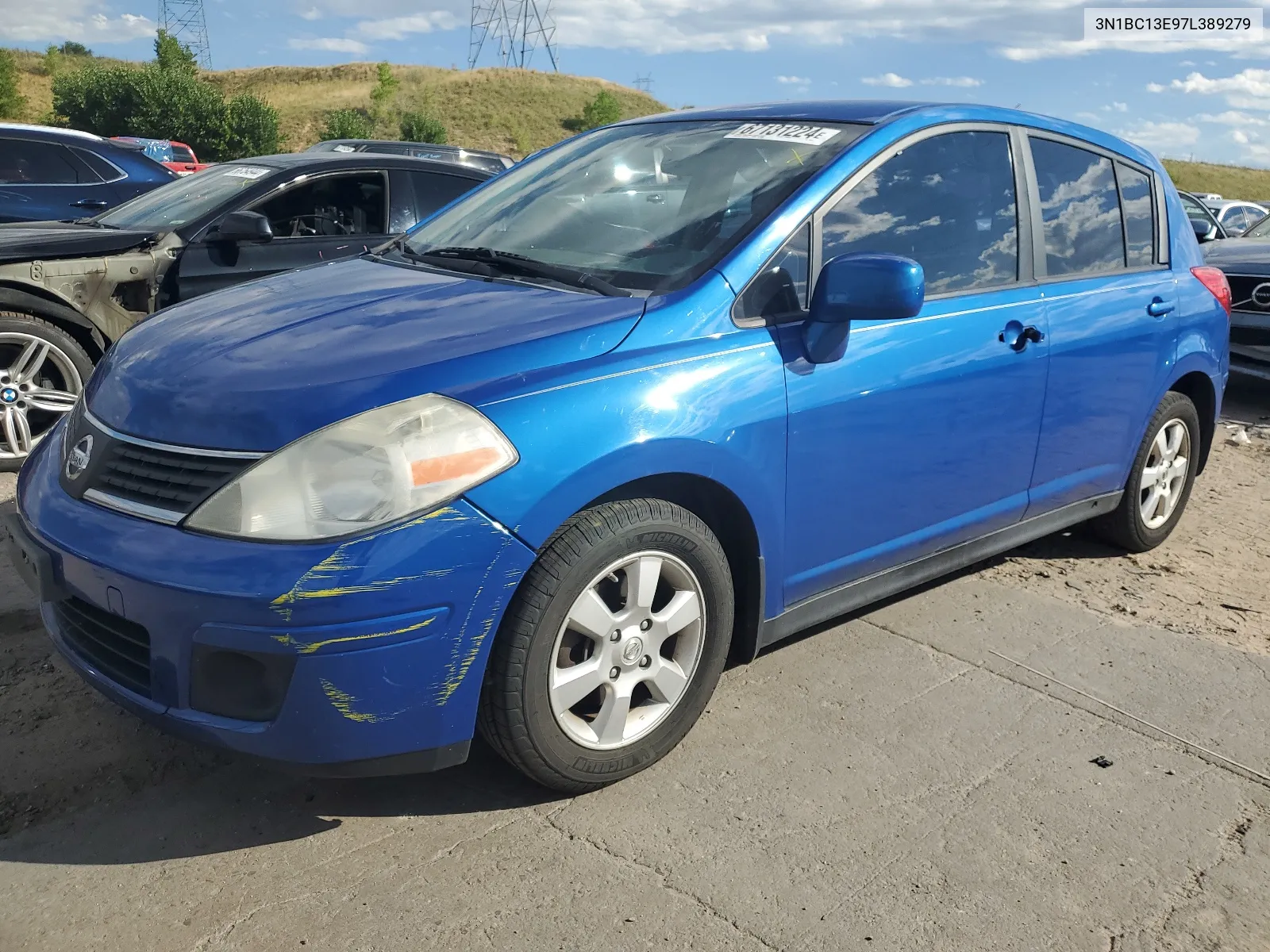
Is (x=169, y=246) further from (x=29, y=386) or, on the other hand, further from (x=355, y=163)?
(x=355, y=163)

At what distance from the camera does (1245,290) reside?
8109mm

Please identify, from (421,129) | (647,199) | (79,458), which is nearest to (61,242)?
(79,458)

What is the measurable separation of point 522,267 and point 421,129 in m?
69.9

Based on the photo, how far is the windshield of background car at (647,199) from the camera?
3000 millimetres

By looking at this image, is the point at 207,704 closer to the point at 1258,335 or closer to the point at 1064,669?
the point at 1064,669

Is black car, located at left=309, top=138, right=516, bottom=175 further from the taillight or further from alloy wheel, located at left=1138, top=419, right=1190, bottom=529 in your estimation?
alloy wheel, located at left=1138, top=419, right=1190, bottom=529

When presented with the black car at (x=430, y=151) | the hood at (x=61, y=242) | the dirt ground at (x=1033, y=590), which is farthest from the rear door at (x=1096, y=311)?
the black car at (x=430, y=151)

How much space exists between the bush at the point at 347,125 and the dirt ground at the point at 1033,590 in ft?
204

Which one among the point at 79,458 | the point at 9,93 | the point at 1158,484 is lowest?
the point at 1158,484

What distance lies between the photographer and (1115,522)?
4.60 metres

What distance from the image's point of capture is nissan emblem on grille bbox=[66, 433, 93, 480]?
2.57 meters

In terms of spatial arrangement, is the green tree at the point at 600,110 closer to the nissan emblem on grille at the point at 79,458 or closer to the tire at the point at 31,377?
the tire at the point at 31,377

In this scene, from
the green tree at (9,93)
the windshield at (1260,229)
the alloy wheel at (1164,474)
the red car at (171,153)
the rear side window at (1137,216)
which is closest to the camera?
the rear side window at (1137,216)

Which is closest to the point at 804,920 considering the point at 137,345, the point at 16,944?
the point at 16,944
